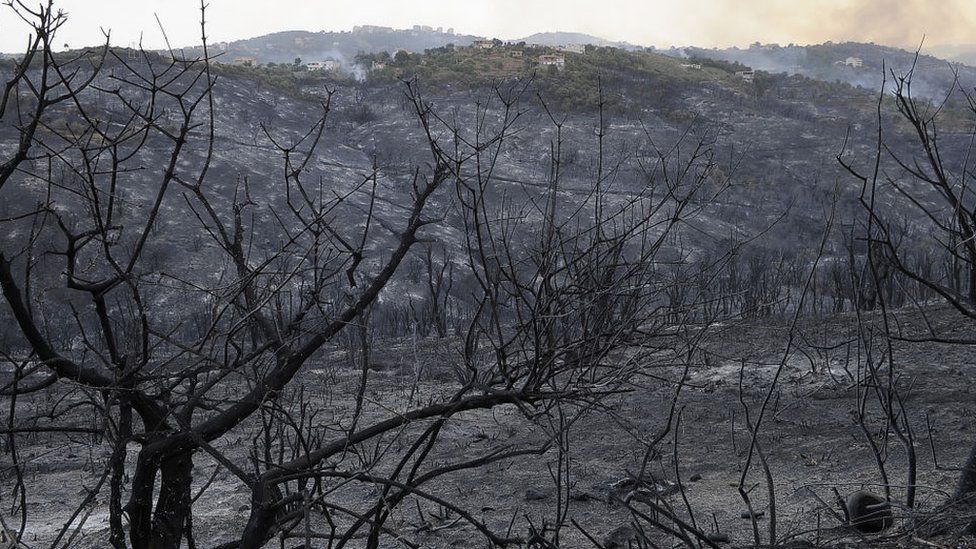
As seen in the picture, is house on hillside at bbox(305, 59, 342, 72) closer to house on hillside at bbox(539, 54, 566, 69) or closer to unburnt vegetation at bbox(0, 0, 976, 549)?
house on hillside at bbox(539, 54, 566, 69)

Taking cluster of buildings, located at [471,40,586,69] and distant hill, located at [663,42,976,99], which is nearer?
cluster of buildings, located at [471,40,586,69]

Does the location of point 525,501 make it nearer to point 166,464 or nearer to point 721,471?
point 721,471

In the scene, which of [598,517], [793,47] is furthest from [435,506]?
[793,47]

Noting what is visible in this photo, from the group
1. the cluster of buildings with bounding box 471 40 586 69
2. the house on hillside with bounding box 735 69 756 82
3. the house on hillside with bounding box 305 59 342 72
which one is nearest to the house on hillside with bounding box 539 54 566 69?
the cluster of buildings with bounding box 471 40 586 69

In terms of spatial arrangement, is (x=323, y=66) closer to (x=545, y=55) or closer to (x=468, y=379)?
(x=545, y=55)

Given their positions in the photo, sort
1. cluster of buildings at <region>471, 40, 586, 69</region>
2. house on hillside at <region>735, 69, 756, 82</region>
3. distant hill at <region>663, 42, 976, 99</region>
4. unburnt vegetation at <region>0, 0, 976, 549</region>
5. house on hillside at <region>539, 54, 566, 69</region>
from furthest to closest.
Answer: distant hill at <region>663, 42, 976, 99</region>, house on hillside at <region>735, 69, 756, 82</region>, house on hillside at <region>539, 54, 566, 69</region>, cluster of buildings at <region>471, 40, 586, 69</region>, unburnt vegetation at <region>0, 0, 976, 549</region>

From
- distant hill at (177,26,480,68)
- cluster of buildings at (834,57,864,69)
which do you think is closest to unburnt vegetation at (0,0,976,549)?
cluster of buildings at (834,57,864,69)

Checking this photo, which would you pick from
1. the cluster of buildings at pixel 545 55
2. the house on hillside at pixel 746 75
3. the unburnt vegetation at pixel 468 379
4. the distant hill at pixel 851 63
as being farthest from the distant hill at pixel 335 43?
the unburnt vegetation at pixel 468 379

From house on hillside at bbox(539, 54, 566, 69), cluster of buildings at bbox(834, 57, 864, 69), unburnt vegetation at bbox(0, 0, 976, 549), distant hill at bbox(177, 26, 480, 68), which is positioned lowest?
unburnt vegetation at bbox(0, 0, 976, 549)

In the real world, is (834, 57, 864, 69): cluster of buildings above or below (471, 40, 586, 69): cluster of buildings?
above

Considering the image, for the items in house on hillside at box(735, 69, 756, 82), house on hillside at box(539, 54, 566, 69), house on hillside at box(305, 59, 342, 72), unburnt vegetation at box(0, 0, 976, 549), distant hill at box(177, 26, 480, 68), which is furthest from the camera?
distant hill at box(177, 26, 480, 68)

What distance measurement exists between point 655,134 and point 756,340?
2890 centimetres

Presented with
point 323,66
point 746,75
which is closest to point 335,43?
point 323,66

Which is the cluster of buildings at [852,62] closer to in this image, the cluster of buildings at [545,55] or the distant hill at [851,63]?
the distant hill at [851,63]
